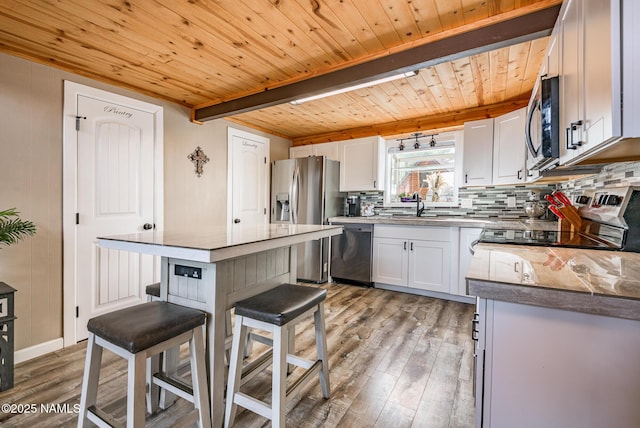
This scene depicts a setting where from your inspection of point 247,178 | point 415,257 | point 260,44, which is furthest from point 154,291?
point 415,257

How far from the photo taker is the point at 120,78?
8.30 feet

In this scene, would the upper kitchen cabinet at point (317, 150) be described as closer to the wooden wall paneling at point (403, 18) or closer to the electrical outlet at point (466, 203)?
the electrical outlet at point (466, 203)

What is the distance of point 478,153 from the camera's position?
327 cm

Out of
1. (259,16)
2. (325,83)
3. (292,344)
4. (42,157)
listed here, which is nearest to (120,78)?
(42,157)

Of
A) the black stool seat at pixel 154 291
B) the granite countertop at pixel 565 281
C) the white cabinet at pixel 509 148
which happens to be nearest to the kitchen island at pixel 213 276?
the black stool seat at pixel 154 291

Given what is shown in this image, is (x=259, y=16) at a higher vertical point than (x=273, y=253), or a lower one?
higher

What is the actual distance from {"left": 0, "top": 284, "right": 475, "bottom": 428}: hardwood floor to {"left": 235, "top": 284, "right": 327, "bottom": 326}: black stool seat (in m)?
0.51

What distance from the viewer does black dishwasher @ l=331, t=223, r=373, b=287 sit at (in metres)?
3.77

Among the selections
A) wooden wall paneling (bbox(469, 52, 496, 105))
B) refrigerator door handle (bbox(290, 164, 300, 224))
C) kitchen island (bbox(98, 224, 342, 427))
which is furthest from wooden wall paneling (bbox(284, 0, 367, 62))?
refrigerator door handle (bbox(290, 164, 300, 224))

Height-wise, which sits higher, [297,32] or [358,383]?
[297,32]

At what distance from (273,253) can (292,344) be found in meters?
0.69

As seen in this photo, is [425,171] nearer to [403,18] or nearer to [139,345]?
[403,18]

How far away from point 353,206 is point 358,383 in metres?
2.86

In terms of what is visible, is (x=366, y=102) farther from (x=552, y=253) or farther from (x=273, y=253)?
(x=552, y=253)
